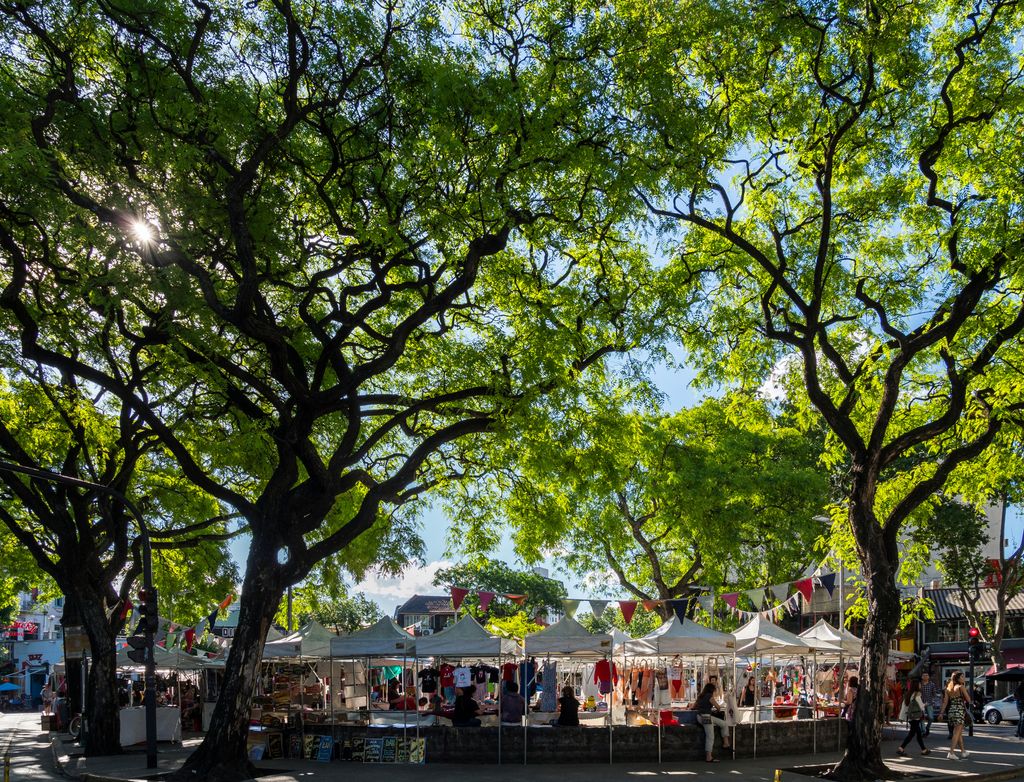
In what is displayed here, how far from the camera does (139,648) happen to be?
65.7 ft

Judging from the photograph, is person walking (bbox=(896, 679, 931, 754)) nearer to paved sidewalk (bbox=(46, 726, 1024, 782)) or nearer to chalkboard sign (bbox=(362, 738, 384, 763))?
paved sidewalk (bbox=(46, 726, 1024, 782))

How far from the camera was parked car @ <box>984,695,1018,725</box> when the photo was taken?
130ft

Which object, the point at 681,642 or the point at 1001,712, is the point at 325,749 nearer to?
the point at 681,642

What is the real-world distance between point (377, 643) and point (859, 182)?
47.0ft

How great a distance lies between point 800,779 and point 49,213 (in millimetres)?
15553

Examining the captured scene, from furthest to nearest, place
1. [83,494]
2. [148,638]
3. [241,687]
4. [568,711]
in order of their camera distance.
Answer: [83,494] < [568,711] < [148,638] < [241,687]

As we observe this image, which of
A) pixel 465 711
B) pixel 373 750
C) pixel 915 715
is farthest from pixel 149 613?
pixel 915 715

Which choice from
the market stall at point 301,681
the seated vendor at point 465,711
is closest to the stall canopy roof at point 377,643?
the market stall at point 301,681

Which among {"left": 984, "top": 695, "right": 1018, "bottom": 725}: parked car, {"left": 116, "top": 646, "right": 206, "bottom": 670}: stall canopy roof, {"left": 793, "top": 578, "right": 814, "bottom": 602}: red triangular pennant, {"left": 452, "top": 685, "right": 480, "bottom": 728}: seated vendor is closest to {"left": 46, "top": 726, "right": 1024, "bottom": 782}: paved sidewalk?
{"left": 452, "top": 685, "right": 480, "bottom": 728}: seated vendor

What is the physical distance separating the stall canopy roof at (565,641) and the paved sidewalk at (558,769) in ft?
7.80

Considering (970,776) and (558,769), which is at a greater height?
(970,776)

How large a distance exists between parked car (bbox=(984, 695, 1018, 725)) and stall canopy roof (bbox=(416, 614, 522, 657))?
28.0 metres

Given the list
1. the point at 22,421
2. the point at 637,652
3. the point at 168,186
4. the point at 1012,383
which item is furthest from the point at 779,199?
the point at 22,421

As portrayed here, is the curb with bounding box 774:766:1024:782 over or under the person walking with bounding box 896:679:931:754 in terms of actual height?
under
